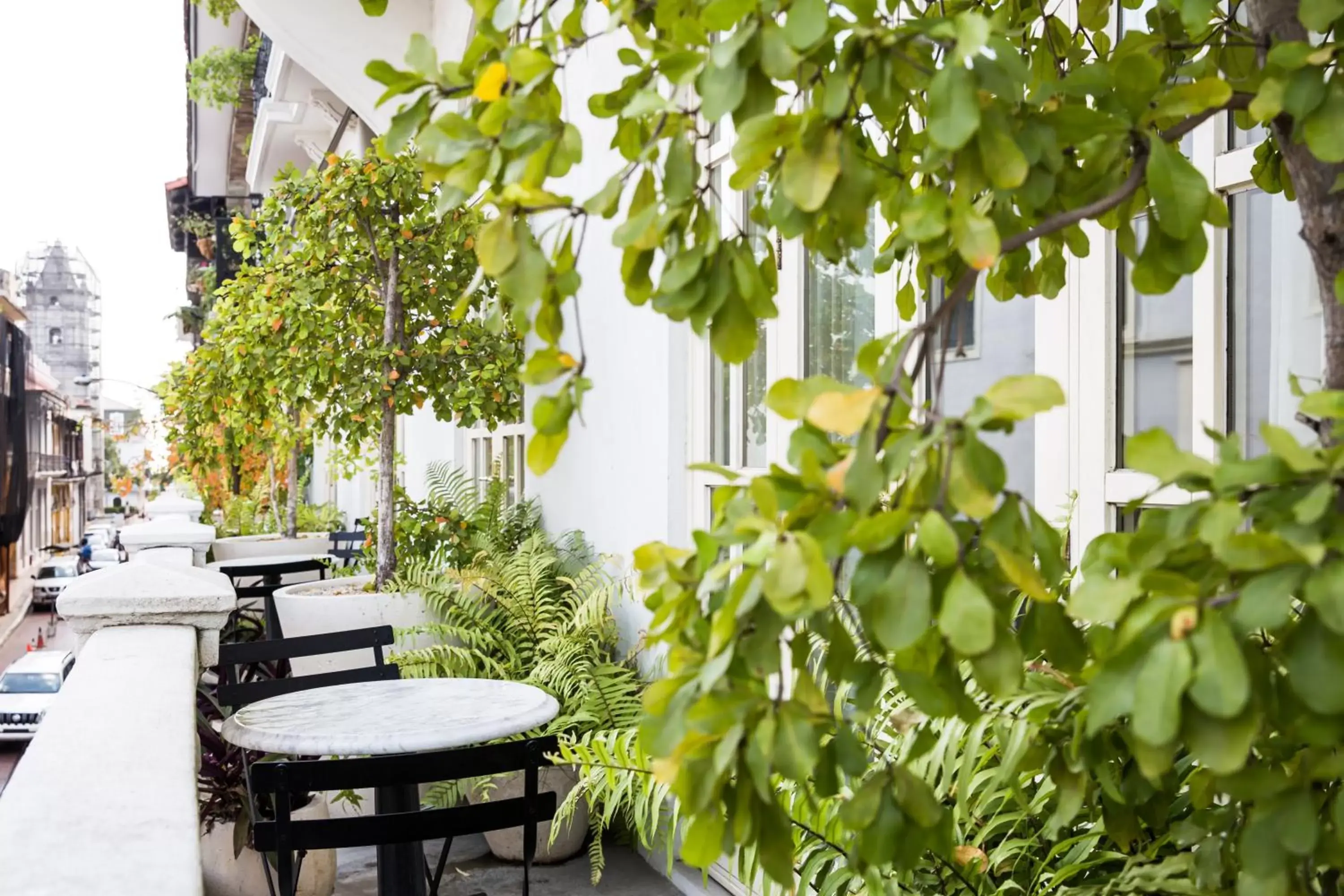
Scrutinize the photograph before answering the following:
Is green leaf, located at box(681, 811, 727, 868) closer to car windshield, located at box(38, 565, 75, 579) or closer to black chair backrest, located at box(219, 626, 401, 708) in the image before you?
black chair backrest, located at box(219, 626, 401, 708)

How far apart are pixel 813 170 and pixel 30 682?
2046 centimetres

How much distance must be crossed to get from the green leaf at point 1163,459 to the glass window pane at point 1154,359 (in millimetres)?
1640

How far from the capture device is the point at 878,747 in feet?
7.11

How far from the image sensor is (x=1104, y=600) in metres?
0.69

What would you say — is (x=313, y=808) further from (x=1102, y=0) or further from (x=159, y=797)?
(x=1102, y=0)

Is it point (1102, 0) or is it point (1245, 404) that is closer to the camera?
point (1102, 0)

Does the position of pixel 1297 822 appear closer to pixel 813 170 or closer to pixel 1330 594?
pixel 1330 594

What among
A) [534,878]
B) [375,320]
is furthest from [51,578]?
[534,878]

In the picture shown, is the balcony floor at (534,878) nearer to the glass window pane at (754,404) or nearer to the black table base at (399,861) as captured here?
the black table base at (399,861)

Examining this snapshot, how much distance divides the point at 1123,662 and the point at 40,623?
154 ft

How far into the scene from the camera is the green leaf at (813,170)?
752mm

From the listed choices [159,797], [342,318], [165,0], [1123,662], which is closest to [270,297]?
[342,318]

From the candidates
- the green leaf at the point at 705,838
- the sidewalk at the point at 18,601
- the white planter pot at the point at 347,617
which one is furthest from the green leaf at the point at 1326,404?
the sidewalk at the point at 18,601

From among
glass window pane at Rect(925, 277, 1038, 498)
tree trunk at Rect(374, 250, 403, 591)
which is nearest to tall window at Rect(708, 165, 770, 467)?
glass window pane at Rect(925, 277, 1038, 498)
